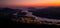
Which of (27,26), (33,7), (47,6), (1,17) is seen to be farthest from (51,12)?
(1,17)

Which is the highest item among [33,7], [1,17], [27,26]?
[33,7]

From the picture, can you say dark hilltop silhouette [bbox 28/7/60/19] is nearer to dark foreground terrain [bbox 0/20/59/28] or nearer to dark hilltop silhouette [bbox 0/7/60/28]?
dark hilltop silhouette [bbox 0/7/60/28]

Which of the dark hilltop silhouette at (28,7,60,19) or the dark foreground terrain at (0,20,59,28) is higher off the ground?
the dark hilltop silhouette at (28,7,60,19)

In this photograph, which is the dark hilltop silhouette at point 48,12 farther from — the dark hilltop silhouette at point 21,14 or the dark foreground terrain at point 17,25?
the dark foreground terrain at point 17,25

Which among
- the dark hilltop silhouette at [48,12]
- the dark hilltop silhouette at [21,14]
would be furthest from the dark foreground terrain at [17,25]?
the dark hilltop silhouette at [48,12]

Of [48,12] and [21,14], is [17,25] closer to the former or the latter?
[21,14]

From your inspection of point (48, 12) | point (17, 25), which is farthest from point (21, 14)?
point (48, 12)

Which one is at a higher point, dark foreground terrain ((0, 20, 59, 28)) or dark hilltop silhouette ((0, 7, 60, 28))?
dark hilltop silhouette ((0, 7, 60, 28))

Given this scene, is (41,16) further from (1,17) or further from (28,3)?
(1,17)

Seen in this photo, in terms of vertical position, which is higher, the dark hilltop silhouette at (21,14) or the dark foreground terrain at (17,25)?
the dark hilltop silhouette at (21,14)

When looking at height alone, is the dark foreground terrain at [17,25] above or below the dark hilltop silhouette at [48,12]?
below

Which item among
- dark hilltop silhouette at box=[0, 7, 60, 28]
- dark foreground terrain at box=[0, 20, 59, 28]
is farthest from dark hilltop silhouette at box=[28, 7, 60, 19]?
dark foreground terrain at box=[0, 20, 59, 28]
